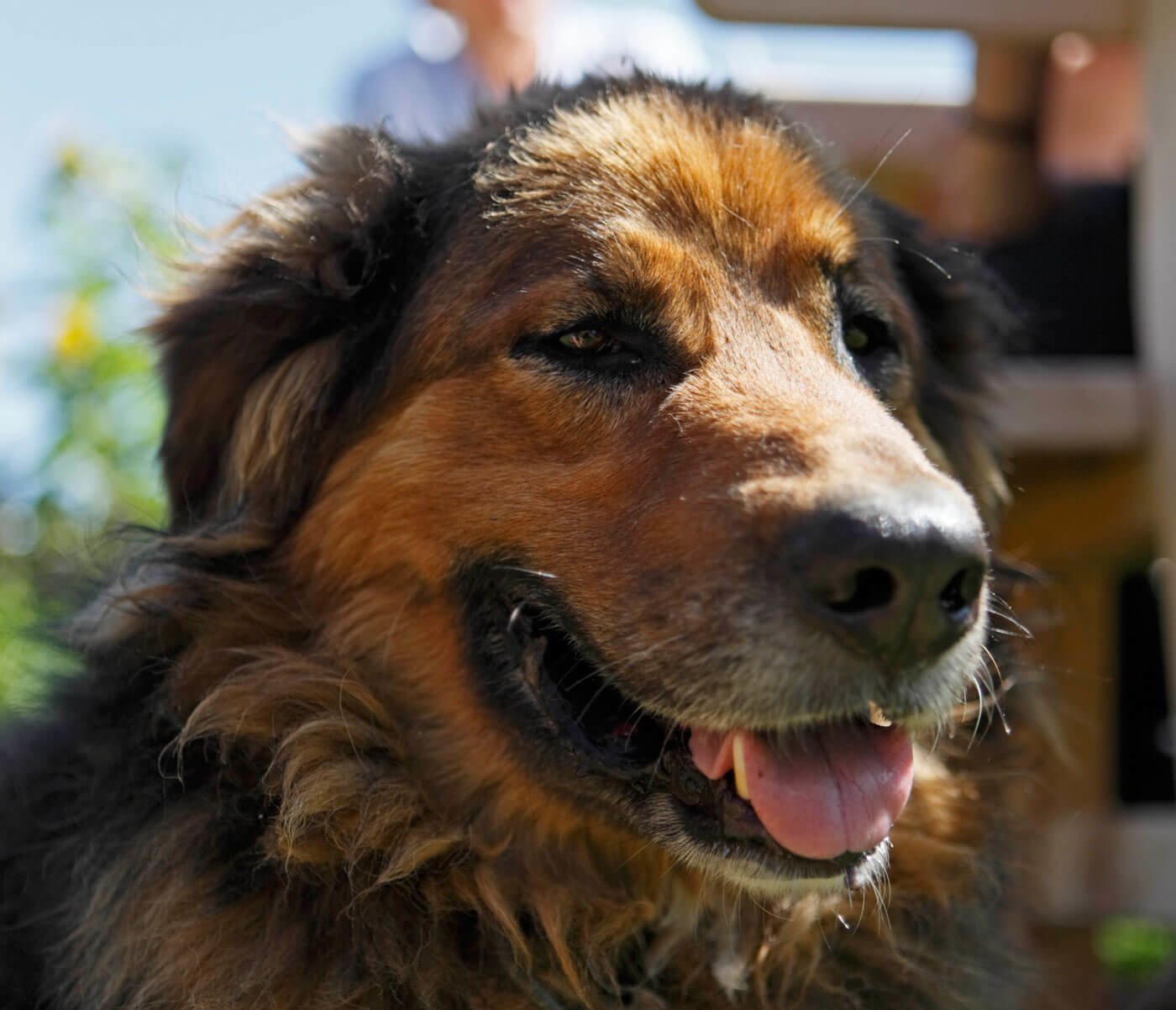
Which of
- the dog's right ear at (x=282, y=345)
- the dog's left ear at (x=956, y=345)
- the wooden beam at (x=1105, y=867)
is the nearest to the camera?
the dog's right ear at (x=282, y=345)

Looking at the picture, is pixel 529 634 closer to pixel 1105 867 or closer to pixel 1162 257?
pixel 1162 257

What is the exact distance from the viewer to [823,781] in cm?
204

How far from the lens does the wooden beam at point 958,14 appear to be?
11.0 ft

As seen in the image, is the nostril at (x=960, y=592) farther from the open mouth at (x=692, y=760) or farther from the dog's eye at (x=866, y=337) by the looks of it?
the dog's eye at (x=866, y=337)

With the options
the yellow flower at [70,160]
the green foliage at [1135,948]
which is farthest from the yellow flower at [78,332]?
the green foliage at [1135,948]

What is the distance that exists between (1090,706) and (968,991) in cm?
210

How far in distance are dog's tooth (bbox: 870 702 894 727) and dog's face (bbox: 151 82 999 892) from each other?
17mm

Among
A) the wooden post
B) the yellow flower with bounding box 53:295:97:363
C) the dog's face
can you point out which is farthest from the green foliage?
the yellow flower with bounding box 53:295:97:363

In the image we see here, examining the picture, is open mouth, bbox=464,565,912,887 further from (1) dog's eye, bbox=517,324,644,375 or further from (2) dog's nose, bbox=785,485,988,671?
(1) dog's eye, bbox=517,324,644,375

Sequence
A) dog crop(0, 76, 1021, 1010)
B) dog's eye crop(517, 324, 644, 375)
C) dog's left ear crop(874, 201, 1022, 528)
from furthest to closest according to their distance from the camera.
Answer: dog's left ear crop(874, 201, 1022, 528)
dog's eye crop(517, 324, 644, 375)
dog crop(0, 76, 1021, 1010)

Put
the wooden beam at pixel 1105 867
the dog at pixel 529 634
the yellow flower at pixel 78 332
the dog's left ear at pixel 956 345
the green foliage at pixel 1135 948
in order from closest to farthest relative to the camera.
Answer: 1. the dog at pixel 529 634
2. the dog's left ear at pixel 956 345
3. the wooden beam at pixel 1105 867
4. the yellow flower at pixel 78 332
5. the green foliage at pixel 1135 948

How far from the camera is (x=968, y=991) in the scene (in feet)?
8.21

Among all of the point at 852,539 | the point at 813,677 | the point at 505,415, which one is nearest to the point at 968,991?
the point at 813,677

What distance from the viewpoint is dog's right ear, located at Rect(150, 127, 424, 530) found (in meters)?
2.53
